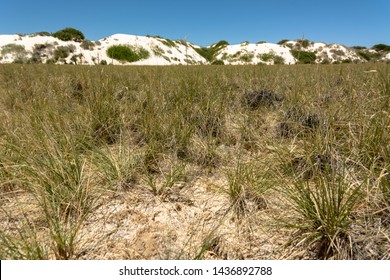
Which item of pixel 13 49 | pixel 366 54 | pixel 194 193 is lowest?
pixel 194 193

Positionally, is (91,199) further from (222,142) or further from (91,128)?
(222,142)

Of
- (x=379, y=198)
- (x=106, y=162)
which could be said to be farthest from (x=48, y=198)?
(x=379, y=198)

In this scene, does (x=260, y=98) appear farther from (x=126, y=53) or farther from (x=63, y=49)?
(x=126, y=53)

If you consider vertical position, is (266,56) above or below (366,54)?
above

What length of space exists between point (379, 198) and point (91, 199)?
5.90ft

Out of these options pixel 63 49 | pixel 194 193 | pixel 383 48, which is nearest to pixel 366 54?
pixel 383 48

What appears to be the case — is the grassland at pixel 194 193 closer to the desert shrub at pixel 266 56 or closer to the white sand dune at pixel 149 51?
the white sand dune at pixel 149 51

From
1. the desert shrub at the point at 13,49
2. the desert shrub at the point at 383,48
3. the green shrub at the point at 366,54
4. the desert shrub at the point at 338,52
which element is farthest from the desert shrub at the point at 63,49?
the desert shrub at the point at 383,48

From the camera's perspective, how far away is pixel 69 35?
3369cm

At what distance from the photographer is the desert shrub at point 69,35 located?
3288 cm

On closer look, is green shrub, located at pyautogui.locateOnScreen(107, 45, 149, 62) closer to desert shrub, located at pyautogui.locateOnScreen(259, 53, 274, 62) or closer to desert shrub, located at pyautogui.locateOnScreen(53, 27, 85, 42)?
desert shrub, located at pyautogui.locateOnScreen(53, 27, 85, 42)

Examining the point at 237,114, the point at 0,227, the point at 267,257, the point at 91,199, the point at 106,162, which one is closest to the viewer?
the point at 267,257

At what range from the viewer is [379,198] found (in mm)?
1302

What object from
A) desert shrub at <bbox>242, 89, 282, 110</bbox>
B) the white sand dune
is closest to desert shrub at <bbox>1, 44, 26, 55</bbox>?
the white sand dune
